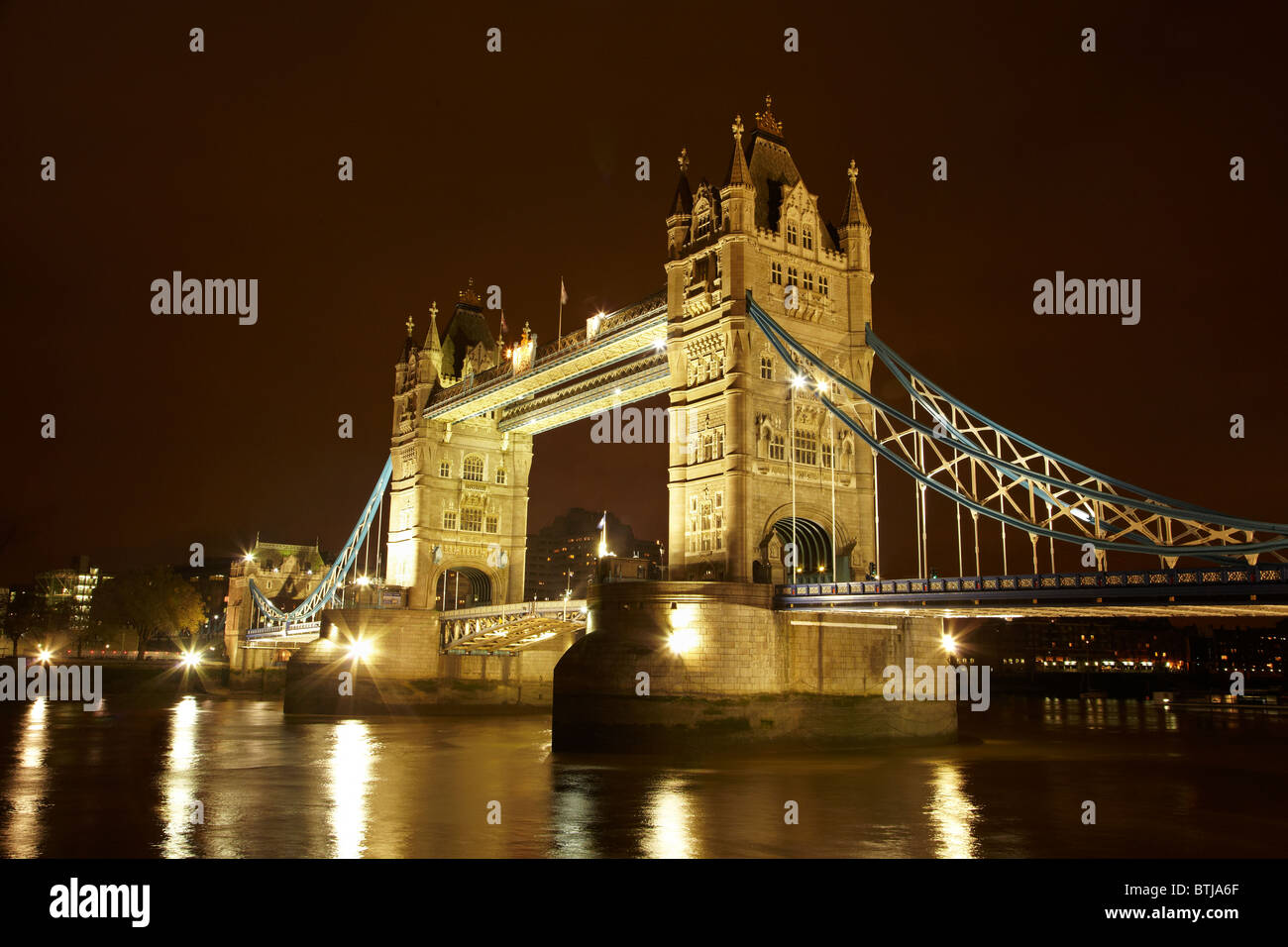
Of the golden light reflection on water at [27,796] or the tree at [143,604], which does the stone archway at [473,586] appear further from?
the tree at [143,604]

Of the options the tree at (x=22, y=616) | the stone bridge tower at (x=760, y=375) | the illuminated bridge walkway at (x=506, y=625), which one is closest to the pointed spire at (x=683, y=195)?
the stone bridge tower at (x=760, y=375)

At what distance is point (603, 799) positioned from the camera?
2452 cm

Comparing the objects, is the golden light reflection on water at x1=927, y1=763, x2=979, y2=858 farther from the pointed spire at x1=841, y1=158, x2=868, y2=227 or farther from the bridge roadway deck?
the pointed spire at x1=841, y1=158, x2=868, y2=227

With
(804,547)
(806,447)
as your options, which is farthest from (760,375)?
(804,547)

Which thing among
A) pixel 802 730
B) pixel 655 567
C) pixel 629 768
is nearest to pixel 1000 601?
pixel 802 730

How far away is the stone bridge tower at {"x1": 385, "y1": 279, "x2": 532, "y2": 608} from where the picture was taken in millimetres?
61719

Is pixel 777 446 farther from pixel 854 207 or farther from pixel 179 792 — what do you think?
pixel 179 792

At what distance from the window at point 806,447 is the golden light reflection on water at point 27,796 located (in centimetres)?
2584

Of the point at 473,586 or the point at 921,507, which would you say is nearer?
the point at 921,507

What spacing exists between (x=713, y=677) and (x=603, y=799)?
10.5 m

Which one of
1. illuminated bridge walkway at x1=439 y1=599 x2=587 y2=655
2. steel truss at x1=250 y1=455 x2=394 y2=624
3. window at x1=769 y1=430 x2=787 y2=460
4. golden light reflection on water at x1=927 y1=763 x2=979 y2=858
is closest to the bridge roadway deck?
golden light reflection on water at x1=927 y1=763 x2=979 y2=858

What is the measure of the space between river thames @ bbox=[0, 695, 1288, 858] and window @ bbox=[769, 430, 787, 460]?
10655 millimetres

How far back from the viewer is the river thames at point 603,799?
19266 mm
